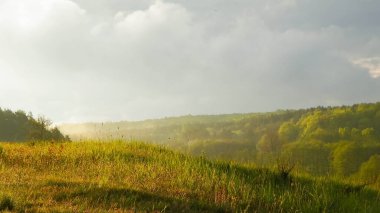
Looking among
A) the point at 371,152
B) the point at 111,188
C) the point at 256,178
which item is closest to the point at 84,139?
the point at 256,178

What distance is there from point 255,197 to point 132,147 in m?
10.8

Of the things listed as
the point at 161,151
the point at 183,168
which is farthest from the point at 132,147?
the point at 183,168

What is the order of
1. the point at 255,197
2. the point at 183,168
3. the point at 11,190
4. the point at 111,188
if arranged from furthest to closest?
the point at 183,168, the point at 255,197, the point at 111,188, the point at 11,190

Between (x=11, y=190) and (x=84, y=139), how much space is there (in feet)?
45.8

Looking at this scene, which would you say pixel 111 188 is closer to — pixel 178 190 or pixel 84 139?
pixel 178 190

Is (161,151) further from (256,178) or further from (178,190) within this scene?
(178,190)

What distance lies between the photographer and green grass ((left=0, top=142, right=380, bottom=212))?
35.1ft

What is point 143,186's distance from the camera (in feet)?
43.1

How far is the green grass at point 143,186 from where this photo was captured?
10.7 m

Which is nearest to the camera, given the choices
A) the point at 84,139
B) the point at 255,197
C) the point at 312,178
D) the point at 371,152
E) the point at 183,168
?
the point at 255,197

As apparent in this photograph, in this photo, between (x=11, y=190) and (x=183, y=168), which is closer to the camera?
(x=11, y=190)

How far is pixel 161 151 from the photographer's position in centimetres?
2264

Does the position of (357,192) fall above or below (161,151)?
below

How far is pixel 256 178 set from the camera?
17250mm
